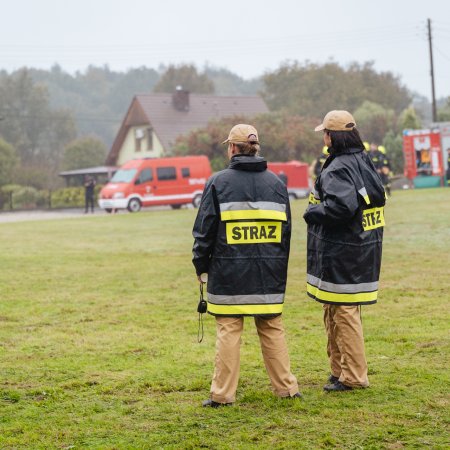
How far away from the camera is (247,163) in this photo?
589 cm

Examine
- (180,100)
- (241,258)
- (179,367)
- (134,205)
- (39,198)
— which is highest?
(180,100)

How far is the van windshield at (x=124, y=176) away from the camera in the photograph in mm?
37406

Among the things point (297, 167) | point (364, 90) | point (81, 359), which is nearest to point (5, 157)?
point (297, 167)

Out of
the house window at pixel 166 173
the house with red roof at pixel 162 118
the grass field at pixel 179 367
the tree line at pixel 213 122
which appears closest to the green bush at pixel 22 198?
the tree line at pixel 213 122

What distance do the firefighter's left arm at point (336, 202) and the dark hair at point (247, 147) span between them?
522 millimetres

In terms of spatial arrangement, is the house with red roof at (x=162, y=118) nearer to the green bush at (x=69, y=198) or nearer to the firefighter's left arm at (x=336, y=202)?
the green bush at (x=69, y=198)

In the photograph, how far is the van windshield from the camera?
3741cm

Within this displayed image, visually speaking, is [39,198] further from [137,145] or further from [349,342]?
[349,342]

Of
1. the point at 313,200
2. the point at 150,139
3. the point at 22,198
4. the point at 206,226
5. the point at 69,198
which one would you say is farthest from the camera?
the point at 150,139

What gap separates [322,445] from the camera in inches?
191

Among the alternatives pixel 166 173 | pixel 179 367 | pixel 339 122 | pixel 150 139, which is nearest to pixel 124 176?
pixel 166 173

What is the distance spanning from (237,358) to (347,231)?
1.11 metres

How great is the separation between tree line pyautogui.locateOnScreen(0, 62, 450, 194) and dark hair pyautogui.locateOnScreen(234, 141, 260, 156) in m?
45.3

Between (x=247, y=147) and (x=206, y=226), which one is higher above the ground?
(x=247, y=147)
